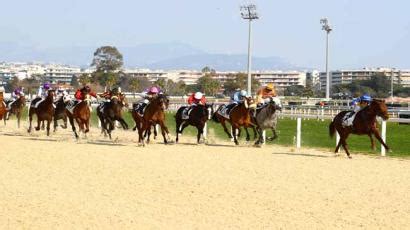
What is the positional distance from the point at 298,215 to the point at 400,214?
1388 millimetres

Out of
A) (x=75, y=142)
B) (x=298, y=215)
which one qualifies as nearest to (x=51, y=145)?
(x=75, y=142)

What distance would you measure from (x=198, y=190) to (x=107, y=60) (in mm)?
101860

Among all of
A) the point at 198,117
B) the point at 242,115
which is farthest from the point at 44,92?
the point at 242,115

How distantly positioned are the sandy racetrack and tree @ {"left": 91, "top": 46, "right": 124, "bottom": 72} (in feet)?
304

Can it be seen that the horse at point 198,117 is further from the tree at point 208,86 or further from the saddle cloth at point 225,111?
the tree at point 208,86

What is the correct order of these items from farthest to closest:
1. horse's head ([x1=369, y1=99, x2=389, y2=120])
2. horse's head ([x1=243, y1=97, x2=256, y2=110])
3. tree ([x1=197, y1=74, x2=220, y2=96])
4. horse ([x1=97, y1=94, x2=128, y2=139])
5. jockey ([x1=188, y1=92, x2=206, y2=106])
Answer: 1. tree ([x1=197, y1=74, x2=220, y2=96])
2. horse ([x1=97, y1=94, x2=128, y2=139])
3. jockey ([x1=188, y1=92, x2=206, y2=106])
4. horse's head ([x1=243, y1=97, x2=256, y2=110])
5. horse's head ([x1=369, y1=99, x2=389, y2=120])

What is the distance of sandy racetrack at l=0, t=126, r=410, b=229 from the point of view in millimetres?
9023

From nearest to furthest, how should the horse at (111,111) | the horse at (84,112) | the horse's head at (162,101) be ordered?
1. the horse's head at (162,101)
2. the horse at (84,112)
3. the horse at (111,111)

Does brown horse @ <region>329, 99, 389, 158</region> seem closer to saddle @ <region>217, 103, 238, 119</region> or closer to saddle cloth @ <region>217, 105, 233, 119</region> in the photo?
saddle @ <region>217, 103, 238, 119</region>

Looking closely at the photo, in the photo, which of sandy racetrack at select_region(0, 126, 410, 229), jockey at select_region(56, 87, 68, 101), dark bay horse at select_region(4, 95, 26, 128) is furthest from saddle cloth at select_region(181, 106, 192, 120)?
dark bay horse at select_region(4, 95, 26, 128)

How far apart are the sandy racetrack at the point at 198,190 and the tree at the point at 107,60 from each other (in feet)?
304

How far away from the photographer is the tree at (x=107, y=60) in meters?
111

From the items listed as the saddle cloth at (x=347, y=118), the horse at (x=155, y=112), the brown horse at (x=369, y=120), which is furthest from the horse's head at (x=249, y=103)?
the brown horse at (x=369, y=120)

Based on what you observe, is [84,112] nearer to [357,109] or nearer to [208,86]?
[357,109]
